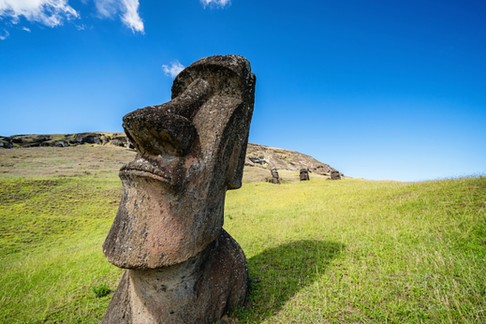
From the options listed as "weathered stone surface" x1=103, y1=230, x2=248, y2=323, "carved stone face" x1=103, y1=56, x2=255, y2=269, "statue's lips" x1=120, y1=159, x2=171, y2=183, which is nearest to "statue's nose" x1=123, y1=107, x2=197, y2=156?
"carved stone face" x1=103, y1=56, x2=255, y2=269

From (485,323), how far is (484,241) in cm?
324

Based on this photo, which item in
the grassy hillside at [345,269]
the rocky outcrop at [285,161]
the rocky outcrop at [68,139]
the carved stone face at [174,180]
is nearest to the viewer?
the carved stone face at [174,180]

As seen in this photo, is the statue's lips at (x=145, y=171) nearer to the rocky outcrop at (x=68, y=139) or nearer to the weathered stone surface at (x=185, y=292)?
the weathered stone surface at (x=185, y=292)

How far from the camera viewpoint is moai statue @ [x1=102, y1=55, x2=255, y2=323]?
390 cm

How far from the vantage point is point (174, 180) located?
154 inches

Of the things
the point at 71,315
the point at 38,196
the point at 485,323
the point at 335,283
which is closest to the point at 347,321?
the point at 335,283

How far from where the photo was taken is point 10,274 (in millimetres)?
8680

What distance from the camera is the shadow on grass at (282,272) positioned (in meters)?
4.89

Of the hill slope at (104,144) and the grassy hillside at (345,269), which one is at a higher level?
the hill slope at (104,144)

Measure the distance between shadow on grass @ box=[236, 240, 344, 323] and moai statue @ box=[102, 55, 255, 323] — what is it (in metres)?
0.44

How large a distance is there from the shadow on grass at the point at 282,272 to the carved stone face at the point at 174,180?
1.76m

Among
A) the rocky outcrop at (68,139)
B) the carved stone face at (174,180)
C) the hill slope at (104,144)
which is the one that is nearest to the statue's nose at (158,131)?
the carved stone face at (174,180)

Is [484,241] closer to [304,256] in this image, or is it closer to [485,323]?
[485,323]

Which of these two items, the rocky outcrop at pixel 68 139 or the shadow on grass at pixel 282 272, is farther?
the rocky outcrop at pixel 68 139
